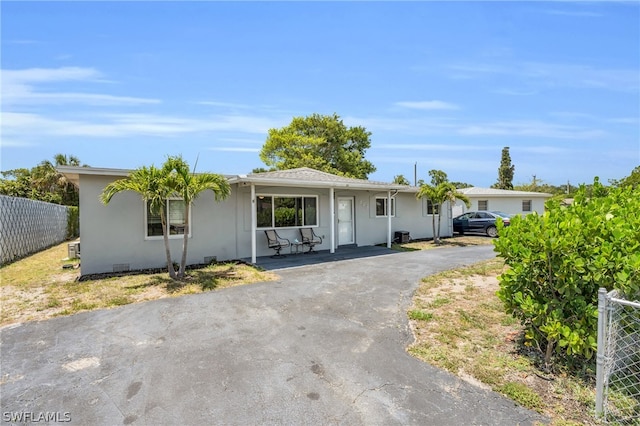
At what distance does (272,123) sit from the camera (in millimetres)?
29438

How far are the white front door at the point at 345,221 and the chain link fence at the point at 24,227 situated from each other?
11.1m

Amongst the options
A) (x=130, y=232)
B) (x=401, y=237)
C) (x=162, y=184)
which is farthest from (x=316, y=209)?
(x=130, y=232)

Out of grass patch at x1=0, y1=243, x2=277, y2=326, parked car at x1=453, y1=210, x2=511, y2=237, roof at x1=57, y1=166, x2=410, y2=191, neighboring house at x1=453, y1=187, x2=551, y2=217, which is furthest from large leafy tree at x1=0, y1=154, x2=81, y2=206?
neighboring house at x1=453, y1=187, x2=551, y2=217

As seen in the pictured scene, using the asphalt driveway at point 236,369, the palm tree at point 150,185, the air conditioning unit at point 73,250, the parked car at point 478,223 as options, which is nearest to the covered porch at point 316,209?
the palm tree at point 150,185

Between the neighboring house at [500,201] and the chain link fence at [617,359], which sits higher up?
the neighboring house at [500,201]

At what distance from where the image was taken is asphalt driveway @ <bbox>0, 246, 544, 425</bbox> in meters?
2.67

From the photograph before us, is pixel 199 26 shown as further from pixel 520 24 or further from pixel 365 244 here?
pixel 365 244

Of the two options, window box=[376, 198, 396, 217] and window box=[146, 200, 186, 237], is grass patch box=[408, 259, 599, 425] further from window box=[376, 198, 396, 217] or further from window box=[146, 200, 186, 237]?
window box=[376, 198, 396, 217]

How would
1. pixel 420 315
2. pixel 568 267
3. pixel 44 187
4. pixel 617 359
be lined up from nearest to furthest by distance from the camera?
pixel 617 359
pixel 568 267
pixel 420 315
pixel 44 187

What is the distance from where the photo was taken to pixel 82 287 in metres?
6.97

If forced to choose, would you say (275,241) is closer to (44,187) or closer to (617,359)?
(617,359)

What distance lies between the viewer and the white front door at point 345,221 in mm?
12750

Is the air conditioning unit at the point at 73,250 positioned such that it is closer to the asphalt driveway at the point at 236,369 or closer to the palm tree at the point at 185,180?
the palm tree at the point at 185,180

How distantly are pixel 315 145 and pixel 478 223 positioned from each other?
50.5ft
